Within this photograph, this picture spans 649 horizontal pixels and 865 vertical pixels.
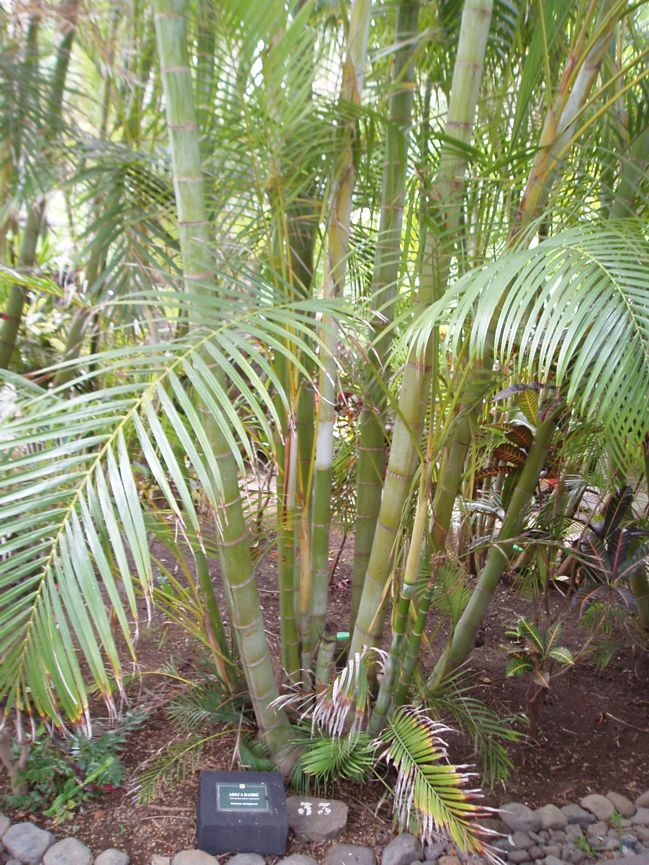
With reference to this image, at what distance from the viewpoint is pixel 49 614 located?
108 cm

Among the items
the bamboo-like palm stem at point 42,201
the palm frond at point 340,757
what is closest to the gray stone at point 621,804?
the palm frond at point 340,757

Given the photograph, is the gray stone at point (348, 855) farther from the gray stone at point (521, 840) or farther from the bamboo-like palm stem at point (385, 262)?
the bamboo-like palm stem at point (385, 262)

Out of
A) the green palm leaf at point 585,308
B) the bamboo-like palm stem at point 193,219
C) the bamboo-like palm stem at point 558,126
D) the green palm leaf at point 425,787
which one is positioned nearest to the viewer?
the green palm leaf at point 585,308

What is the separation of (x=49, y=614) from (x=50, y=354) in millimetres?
2377

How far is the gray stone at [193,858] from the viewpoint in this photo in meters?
1.59

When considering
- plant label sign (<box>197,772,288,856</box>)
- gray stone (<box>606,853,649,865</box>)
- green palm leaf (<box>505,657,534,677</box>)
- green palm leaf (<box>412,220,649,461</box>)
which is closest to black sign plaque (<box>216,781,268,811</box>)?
plant label sign (<box>197,772,288,856</box>)

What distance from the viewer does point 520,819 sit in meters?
1.81

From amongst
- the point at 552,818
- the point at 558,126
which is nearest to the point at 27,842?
the point at 552,818

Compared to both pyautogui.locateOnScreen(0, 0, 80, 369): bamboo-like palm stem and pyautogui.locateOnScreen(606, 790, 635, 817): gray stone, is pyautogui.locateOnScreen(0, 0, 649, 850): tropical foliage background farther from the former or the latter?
pyautogui.locateOnScreen(606, 790, 635, 817): gray stone

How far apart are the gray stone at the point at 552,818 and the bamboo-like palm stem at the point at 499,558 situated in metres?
0.38

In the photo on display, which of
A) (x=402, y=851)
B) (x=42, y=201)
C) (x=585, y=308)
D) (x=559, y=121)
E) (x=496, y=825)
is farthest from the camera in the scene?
(x=42, y=201)

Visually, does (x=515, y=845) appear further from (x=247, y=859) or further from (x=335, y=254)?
(x=335, y=254)

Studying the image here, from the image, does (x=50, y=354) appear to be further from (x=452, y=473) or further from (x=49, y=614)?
(x=49, y=614)

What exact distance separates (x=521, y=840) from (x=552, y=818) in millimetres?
114
